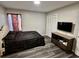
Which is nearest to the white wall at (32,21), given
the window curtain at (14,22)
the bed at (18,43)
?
the window curtain at (14,22)

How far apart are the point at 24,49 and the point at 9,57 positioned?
28.3 inches

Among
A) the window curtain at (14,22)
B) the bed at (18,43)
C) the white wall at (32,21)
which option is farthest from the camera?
the white wall at (32,21)

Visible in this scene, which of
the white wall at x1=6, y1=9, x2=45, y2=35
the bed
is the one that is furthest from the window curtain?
the bed

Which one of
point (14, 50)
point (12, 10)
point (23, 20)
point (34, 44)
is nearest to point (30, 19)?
point (23, 20)

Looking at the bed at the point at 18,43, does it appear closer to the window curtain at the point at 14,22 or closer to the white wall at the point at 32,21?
the window curtain at the point at 14,22

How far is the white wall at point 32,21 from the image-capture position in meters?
5.17

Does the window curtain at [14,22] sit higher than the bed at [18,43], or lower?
higher

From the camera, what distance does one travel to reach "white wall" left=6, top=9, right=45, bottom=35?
5170mm

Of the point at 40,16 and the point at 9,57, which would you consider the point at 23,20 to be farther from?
the point at 9,57

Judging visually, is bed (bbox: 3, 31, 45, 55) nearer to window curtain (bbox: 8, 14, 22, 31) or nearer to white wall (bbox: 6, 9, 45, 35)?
window curtain (bbox: 8, 14, 22, 31)

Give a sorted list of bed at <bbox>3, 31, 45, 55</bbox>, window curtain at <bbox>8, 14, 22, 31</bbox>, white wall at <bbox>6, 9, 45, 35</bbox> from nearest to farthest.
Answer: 1. bed at <bbox>3, 31, 45, 55</bbox>
2. window curtain at <bbox>8, 14, 22, 31</bbox>
3. white wall at <bbox>6, 9, 45, 35</bbox>

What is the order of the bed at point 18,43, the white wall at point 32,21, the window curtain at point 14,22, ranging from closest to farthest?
1. the bed at point 18,43
2. the window curtain at point 14,22
3. the white wall at point 32,21

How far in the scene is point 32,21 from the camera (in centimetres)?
550

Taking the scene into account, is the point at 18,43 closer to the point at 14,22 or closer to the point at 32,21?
the point at 14,22
